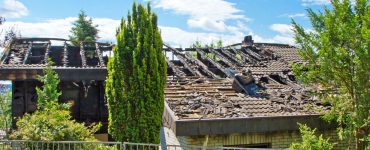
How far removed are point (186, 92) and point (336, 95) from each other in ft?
12.3

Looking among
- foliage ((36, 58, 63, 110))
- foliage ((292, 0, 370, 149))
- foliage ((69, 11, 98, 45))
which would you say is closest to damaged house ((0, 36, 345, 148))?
foliage ((36, 58, 63, 110))

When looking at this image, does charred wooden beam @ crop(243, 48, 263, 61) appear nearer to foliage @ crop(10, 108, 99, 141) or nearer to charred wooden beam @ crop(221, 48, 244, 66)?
charred wooden beam @ crop(221, 48, 244, 66)

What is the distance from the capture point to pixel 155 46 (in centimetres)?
907

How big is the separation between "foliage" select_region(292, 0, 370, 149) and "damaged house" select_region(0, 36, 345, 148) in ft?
2.56

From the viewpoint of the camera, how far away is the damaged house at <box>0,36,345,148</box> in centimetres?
794

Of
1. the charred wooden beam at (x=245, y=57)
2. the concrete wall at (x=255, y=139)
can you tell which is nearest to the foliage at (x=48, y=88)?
the concrete wall at (x=255, y=139)

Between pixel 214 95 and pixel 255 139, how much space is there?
6.43 feet

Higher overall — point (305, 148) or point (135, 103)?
point (135, 103)

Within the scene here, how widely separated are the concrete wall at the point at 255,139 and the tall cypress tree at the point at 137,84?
892mm

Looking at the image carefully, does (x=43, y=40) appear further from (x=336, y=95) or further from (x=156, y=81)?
(x=336, y=95)

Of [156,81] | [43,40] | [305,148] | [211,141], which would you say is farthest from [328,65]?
[43,40]

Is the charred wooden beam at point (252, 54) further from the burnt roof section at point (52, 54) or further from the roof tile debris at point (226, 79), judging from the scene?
the burnt roof section at point (52, 54)

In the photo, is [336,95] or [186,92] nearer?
[336,95]

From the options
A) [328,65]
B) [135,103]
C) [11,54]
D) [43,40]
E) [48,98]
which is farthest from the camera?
[43,40]
